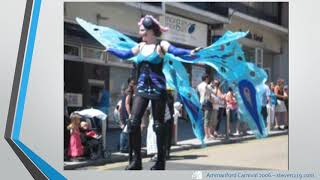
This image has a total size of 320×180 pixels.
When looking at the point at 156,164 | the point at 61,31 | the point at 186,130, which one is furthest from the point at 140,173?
the point at 61,31

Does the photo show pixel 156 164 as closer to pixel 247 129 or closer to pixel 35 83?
pixel 247 129

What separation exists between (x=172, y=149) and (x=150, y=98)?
469 millimetres

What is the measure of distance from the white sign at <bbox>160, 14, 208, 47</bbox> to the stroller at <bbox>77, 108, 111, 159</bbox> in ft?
2.78

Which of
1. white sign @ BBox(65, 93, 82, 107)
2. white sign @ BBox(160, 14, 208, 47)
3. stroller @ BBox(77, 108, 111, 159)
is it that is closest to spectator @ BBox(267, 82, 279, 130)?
white sign @ BBox(160, 14, 208, 47)

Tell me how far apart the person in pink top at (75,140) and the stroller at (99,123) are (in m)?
0.07

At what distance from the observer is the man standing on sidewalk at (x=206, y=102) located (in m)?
5.13

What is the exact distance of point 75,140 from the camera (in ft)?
16.9

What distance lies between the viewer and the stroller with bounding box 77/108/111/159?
16.7 feet

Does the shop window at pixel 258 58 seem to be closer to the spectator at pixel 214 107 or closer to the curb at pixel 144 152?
the spectator at pixel 214 107

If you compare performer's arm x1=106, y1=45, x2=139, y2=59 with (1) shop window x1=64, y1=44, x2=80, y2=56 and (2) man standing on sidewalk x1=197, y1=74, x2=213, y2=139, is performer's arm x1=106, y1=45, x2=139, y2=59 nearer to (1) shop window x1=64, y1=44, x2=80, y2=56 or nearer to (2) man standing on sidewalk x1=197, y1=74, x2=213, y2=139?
(1) shop window x1=64, y1=44, x2=80, y2=56

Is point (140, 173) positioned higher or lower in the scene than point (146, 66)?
lower

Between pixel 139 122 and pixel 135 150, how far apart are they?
0.78 ft

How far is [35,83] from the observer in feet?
16.6

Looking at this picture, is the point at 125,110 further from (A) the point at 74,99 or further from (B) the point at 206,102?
(B) the point at 206,102
